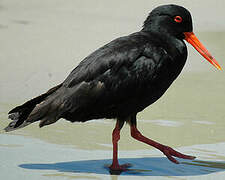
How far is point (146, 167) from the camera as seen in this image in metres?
5.82

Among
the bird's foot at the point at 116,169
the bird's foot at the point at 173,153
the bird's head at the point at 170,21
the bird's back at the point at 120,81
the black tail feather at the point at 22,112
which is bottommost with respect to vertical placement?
the bird's foot at the point at 116,169

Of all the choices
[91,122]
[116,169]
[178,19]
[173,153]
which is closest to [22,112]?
[116,169]

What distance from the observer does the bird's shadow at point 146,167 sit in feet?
18.5

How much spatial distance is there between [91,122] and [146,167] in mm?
1762

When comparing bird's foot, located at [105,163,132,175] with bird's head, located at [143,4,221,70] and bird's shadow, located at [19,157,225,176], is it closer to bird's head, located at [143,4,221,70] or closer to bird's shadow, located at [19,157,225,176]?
bird's shadow, located at [19,157,225,176]

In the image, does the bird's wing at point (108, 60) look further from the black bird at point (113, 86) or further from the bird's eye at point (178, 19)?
the bird's eye at point (178, 19)

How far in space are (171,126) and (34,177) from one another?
2480mm

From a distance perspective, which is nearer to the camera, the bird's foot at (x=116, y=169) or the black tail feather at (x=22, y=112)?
the bird's foot at (x=116, y=169)

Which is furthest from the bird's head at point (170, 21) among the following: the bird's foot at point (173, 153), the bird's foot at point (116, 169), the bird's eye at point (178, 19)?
the bird's foot at point (116, 169)

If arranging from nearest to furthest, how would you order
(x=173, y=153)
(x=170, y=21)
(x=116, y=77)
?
(x=116, y=77), (x=173, y=153), (x=170, y=21)

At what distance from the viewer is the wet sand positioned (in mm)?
5836

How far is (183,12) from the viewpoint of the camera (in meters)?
6.23

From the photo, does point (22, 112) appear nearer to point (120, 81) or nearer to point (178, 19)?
point (120, 81)

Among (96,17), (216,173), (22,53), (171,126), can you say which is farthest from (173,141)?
(96,17)
